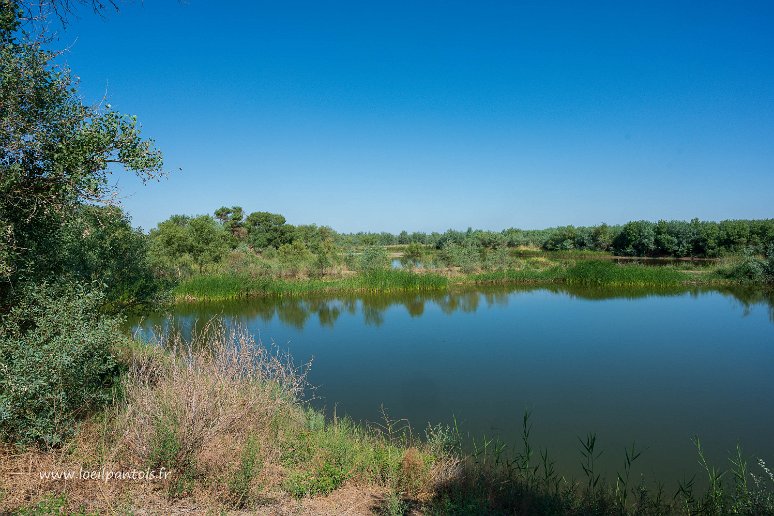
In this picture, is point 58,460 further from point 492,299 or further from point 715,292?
point 715,292

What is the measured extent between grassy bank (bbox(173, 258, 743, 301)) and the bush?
651 inches

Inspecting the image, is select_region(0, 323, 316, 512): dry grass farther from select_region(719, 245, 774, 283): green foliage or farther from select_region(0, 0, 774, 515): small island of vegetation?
select_region(719, 245, 774, 283): green foliage

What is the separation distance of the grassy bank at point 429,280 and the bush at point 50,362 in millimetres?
16535

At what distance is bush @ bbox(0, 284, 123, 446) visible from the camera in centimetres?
394

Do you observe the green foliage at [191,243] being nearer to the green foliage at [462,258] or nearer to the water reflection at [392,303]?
the water reflection at [392,303]

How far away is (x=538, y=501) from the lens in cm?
407

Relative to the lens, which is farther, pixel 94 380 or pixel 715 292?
pixel 715 292

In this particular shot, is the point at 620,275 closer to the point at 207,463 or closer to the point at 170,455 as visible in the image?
the point at 207,463

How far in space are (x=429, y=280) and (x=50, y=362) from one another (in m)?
21.5

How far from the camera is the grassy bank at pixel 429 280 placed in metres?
21.5

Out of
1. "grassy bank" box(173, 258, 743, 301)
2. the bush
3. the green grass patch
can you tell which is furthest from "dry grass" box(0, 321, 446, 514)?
the green grass patch

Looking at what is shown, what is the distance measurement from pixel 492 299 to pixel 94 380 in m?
19.0

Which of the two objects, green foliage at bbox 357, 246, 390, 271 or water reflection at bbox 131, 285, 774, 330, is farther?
green foliage at bbox 357, 246, 390, 271

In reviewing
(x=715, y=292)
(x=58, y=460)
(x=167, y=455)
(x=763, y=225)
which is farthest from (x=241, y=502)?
(x=763, y=225)
